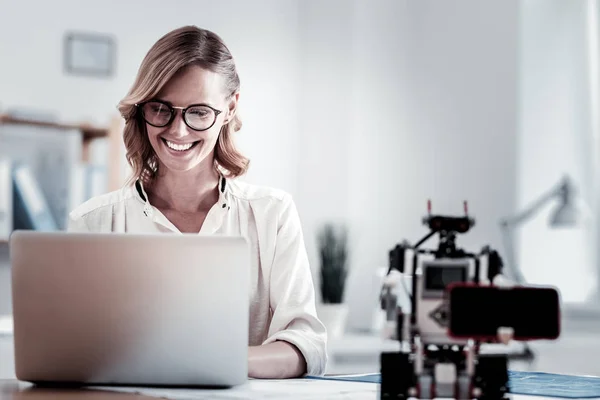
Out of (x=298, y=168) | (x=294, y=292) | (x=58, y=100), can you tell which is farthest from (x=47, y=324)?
(x=298, y=168)

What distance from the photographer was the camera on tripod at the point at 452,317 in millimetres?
1155

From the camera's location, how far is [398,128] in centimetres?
415

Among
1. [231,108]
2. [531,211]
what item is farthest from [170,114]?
[531,211]

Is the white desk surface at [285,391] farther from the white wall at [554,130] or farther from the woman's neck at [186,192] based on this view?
the white wall at [554,130]

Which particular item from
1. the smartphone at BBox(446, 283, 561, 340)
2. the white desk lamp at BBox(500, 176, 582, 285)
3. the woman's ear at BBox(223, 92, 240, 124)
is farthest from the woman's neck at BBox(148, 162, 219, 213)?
the white desk lamp at BBox(500, 176, 582, 285)

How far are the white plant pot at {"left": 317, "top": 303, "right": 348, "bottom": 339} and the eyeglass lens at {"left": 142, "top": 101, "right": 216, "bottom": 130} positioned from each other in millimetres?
2002

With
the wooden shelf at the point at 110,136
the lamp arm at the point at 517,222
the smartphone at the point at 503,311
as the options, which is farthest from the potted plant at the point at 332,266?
the smartphone at the point at 503,311

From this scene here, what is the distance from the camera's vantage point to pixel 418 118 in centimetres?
418

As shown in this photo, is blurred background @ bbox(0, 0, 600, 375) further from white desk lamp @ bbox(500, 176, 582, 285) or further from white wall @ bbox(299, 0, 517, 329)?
white desk lamp @ bbox(500, 176, 582, 285)

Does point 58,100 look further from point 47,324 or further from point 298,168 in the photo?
point 47,324

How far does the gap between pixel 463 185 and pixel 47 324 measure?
304cm

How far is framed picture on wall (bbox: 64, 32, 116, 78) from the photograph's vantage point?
373 cm

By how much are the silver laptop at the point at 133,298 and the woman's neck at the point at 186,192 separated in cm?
64

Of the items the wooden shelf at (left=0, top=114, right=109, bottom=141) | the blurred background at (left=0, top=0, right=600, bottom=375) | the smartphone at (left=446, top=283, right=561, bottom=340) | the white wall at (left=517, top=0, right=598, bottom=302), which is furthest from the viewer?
the white wall at (left=517, top=0, right=598, bottom=302)
